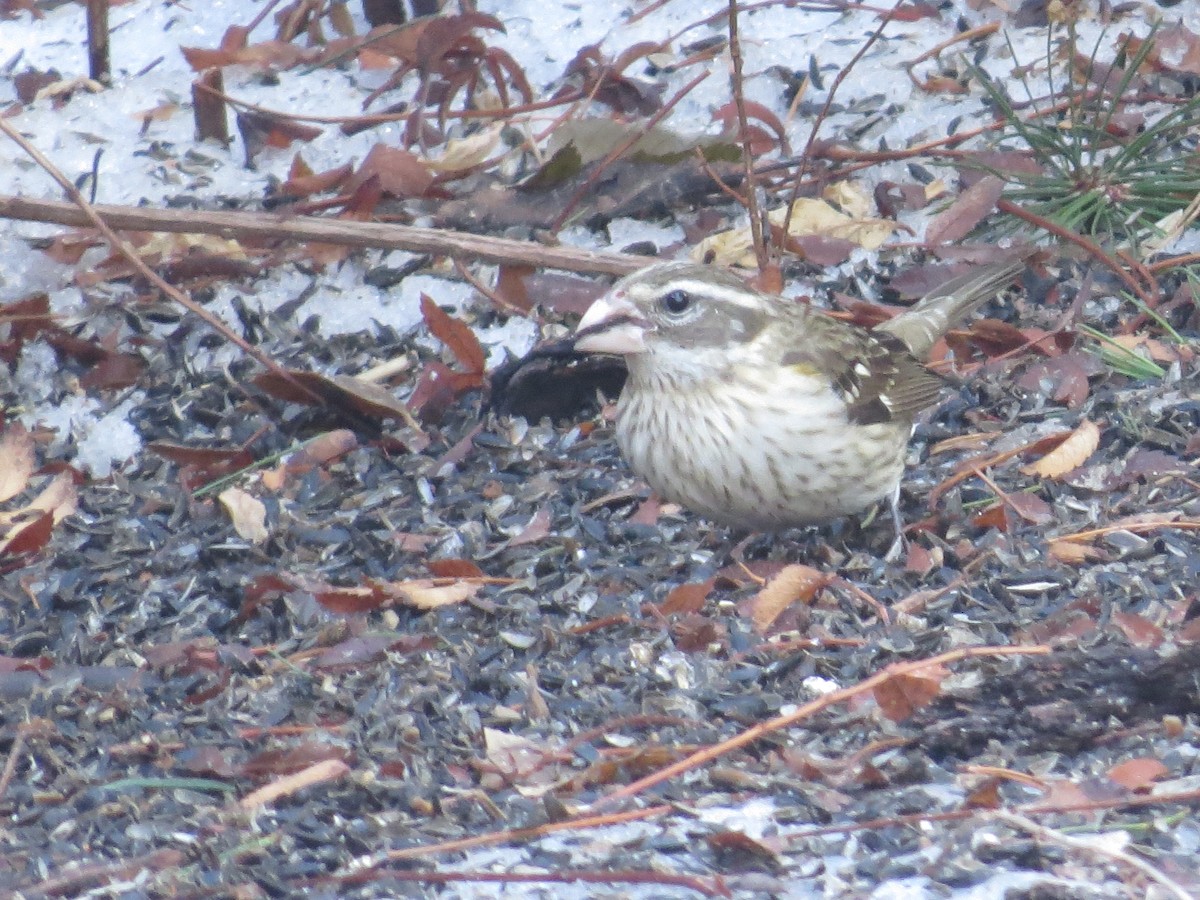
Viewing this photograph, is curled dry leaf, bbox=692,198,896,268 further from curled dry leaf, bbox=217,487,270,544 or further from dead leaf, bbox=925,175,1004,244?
curled dry leaf, bbox=217,487,270,544

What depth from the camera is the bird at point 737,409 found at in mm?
5285

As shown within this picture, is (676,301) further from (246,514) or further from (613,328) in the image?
(246,514)

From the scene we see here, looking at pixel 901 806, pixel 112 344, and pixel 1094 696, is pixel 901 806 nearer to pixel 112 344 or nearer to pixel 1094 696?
pixel 1094 696

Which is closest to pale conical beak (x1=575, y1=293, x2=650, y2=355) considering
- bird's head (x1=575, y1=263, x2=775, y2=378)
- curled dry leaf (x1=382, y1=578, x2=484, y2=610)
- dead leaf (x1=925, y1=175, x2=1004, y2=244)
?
bird's head (x1=575, y1=263, x2=775, y2=378)

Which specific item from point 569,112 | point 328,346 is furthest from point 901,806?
point 569,112

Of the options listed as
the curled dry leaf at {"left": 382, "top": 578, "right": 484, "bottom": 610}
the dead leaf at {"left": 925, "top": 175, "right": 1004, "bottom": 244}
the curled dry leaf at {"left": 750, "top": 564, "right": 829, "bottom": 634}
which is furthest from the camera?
the dead leaf at {"left": 925, "top": 175, "right": 1004, "bottom": 244}

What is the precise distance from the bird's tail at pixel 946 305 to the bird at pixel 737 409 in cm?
84

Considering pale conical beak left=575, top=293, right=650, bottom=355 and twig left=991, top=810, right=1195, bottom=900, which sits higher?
pale conical beak left=575, top=293, right=650, bottom=355

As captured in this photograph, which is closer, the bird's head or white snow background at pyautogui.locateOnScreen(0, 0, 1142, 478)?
the bird's head

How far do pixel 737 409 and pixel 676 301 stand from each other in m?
0.40

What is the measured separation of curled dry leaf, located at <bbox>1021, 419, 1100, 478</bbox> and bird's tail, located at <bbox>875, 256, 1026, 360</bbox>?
87cm

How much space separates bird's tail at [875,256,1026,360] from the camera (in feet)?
21.2

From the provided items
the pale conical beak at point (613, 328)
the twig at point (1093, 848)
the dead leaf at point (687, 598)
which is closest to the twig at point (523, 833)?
the twig at point (1093, 848)

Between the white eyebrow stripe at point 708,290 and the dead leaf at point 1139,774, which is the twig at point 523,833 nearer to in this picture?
the dead leaf at point 1139,774
